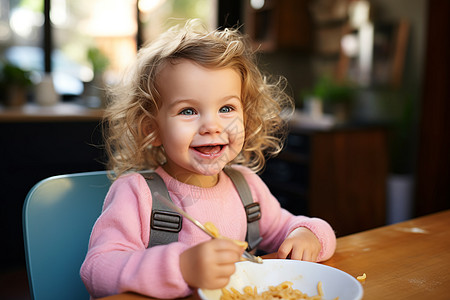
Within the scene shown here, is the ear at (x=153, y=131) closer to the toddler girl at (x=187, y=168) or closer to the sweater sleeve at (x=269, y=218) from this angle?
the toddler girl at (x=187, y=168)

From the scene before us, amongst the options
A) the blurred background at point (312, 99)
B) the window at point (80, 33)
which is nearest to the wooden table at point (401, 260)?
the blurred background at point (312, 99)

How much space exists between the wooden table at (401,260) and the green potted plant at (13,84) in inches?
101

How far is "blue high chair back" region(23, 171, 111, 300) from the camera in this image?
0.89 meters

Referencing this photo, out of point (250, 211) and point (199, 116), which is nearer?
point (199, 116)

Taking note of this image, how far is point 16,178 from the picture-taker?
2.62 m

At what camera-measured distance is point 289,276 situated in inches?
27.7

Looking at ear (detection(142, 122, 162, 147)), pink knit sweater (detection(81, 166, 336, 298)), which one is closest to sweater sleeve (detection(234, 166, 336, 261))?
pink knit sweater (detection(81, 166, 336, 298))

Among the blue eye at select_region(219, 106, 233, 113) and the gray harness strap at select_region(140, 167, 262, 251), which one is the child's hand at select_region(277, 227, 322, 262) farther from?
the blue eye at select_region(219, 106, 233, 113)

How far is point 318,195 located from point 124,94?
2.18 meters

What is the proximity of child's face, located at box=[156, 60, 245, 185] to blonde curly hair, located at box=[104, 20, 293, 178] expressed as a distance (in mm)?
22

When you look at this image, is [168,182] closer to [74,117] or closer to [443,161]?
[74,117]

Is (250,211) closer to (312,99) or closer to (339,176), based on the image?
(339,176)

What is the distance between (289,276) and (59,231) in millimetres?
477

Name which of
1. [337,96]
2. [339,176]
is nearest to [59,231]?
[339,176]
